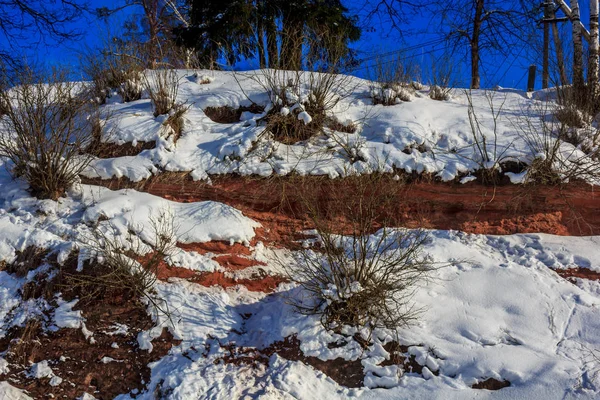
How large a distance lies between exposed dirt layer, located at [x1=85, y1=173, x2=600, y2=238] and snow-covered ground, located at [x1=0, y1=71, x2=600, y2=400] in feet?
0.70

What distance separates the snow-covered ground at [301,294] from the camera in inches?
148

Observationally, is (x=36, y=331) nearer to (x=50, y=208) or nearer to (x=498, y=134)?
(x=50, y=208)

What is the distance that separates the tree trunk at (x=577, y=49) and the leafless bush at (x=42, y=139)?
7.67 meters

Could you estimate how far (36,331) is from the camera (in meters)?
4.04

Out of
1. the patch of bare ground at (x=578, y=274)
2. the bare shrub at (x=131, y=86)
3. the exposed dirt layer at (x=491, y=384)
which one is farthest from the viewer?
the bare shrub at (x=131, y=86)

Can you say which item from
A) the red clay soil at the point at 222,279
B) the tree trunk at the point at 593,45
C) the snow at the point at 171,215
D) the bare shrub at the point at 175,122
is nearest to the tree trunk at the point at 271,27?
the bare shrub at the point at 175,122

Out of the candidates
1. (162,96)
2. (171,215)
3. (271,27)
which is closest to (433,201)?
(171,215)

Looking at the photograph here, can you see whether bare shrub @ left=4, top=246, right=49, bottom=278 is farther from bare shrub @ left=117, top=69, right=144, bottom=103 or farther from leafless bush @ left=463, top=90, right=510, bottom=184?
leafless bush @ left=463, top=90, right=510, bottom=184

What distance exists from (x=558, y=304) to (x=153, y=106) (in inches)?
242

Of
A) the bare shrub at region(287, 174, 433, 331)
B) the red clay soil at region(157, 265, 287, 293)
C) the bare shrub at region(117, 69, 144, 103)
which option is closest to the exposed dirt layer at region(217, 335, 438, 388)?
the bare shrub at region(287, 174, 433, 331)

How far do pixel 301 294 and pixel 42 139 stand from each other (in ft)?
11.8

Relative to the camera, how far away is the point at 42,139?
5.32m

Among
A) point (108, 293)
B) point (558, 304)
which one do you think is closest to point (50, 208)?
point (108, 293)

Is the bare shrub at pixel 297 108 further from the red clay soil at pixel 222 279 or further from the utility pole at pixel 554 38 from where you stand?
the utility pole at pixel 554 38
